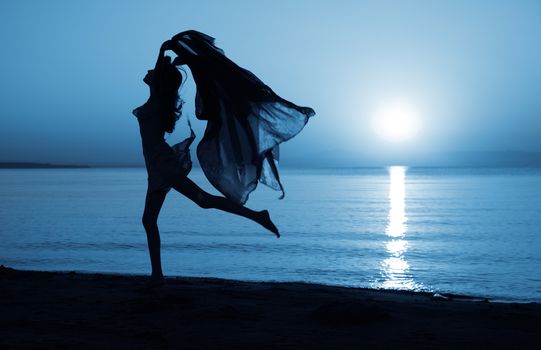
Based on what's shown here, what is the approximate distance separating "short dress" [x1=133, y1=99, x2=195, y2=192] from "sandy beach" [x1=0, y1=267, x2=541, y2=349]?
1.13 m

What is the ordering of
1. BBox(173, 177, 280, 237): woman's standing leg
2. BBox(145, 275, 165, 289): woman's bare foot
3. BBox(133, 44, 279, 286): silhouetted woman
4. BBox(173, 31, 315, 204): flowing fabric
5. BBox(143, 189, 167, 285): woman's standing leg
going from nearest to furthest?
BBox(173, 177, 280, 237): woman's standing leg → BBox(133, 44, 279, 286): silhouetted woman → BBox(143, 189, 167, 285): woman's standing leg → BBox(145, 275, 165, 289): woman's bare foot → BBox(173, 31, 315, 204): flowing fabric

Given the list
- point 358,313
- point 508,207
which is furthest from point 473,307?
point 508,207

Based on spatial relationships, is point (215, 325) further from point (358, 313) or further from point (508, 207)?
point (508, 207)

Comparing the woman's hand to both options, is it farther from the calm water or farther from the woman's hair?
the calm water

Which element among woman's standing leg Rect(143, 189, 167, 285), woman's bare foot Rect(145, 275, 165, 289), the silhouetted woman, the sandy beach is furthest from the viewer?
woman's bare foot Rect(145, 275, 165, 289)

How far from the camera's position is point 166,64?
636 centimetres

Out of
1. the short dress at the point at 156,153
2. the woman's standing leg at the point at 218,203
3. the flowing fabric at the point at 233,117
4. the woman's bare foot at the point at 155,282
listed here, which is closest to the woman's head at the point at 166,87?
the short dress at the point at 156,153

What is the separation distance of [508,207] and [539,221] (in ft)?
25.3

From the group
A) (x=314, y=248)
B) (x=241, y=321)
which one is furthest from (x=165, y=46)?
(x=314, y=248)

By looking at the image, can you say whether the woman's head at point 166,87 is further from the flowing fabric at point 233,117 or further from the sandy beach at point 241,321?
the sandy beach at point 241,321

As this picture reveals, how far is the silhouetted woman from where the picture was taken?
6.16 m

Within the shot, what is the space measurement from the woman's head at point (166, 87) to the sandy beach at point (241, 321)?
183 centimetres

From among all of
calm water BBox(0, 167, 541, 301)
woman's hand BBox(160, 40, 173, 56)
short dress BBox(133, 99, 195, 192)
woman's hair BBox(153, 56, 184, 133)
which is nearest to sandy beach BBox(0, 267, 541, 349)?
short dress BBox(133, 99, 195, 192)

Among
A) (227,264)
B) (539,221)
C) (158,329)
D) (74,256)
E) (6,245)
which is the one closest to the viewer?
(158,329)
